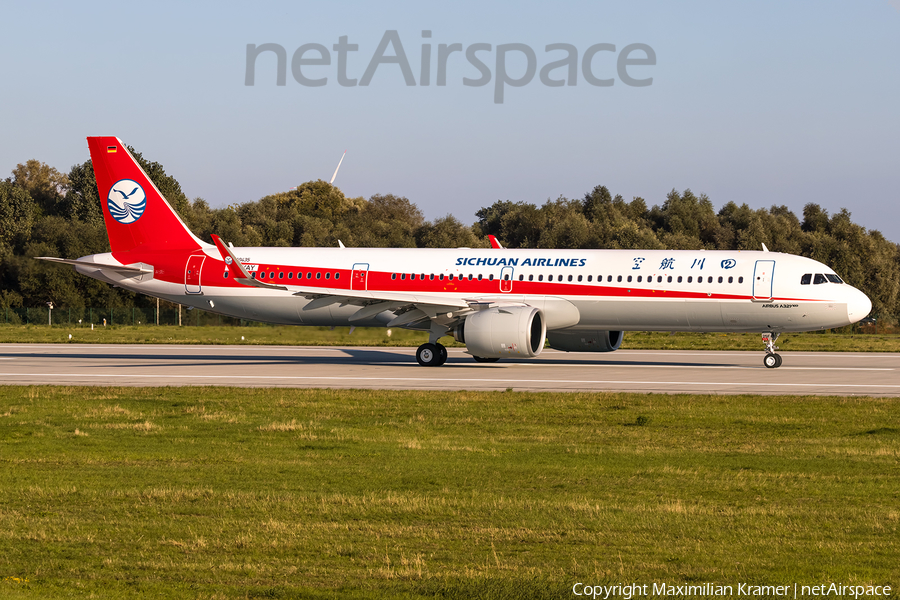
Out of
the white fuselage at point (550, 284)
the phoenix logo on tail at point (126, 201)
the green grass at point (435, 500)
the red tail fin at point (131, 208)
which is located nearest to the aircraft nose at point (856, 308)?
the white fuselage at point (550, 284)

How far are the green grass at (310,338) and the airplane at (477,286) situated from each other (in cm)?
234

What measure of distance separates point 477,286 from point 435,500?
872 inches

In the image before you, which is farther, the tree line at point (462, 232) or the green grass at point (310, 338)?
the tree line at point (462, 232)

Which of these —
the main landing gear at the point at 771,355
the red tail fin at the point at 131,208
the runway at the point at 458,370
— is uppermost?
the red tail fin at the point at 131,208

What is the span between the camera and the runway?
1005 inches

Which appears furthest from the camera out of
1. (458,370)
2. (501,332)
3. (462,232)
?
(462,232)

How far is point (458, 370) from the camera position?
31.1 m

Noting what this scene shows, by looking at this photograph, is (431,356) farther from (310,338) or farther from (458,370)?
(310,338)

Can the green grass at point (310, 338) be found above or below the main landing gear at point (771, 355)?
below

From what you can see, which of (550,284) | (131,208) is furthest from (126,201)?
(550,284)

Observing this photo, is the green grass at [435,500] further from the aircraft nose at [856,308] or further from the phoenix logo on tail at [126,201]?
the phoenix logo on tail at [126,201]

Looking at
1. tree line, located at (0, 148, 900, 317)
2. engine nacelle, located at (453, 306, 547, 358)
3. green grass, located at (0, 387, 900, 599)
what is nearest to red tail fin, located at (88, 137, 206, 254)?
engine nacelle, located at (453, 306, 547, 358)

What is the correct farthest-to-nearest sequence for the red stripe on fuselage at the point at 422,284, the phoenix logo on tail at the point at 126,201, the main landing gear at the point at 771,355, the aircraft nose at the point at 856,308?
the phoenix logo on tail at the point at 126,201
the main landing gear at the point at 771,355
the red stripe on fuselage at the point at 422,284
the aircraft nose at the point at 856,308

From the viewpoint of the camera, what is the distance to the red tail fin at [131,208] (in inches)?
1410
